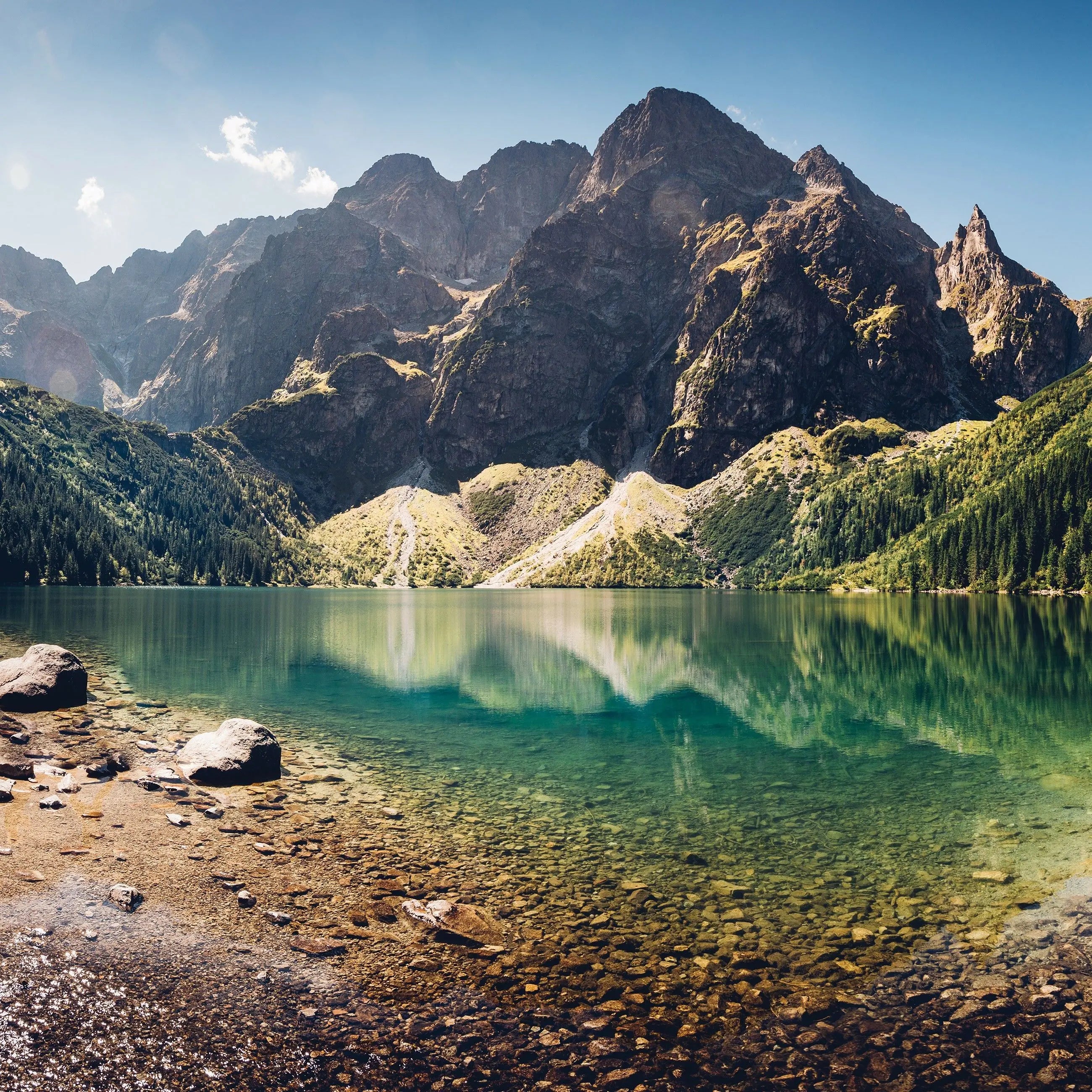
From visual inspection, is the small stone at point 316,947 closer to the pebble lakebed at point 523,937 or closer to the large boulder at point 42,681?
the pebble lakebed at point 523,937

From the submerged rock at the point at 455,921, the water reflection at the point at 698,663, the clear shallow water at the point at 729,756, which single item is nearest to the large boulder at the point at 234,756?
the clear shallow water at the point at 729,756

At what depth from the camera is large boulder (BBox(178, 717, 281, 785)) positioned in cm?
2606

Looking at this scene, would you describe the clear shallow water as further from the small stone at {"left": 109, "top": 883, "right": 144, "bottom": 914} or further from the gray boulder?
the gray boulder

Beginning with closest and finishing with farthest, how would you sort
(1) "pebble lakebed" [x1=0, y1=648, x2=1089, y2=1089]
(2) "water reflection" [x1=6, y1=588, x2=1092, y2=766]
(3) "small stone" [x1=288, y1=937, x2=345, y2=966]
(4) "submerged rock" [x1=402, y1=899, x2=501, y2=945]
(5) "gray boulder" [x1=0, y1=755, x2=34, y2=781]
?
(1) "pebble lakebed" [x1=0, y1=648, x2=1089, y2=1089], (3) "small stone" [x1=288, y1=937, x2=345, y2=966], (4) "submerged rock" [x1=402, y1=899, x2=501, y2=945], (5) "gray boulder" [x1=0, y1=755, x2=34, y2=781], (2) "water reflection" [x1=6, y1=588, x2=1092, y2=766]

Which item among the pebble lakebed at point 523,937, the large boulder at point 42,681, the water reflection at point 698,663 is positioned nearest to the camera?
the pebble lakebed at point 523,937

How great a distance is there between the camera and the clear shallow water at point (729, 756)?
1680cm

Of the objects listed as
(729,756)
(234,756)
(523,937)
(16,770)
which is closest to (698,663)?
(729,756)

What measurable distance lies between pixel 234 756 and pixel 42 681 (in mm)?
18442

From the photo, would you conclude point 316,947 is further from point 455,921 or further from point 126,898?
point 126,898

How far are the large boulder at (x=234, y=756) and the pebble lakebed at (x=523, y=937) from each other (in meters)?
1.19

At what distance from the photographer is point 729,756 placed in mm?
31625

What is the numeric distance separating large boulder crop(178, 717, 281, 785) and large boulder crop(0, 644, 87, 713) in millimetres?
15021

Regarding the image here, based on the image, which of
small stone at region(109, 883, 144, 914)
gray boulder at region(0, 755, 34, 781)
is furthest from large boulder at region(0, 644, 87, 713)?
small stone at region(109, 883, 144, 914)

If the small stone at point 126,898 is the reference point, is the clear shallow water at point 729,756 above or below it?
below
